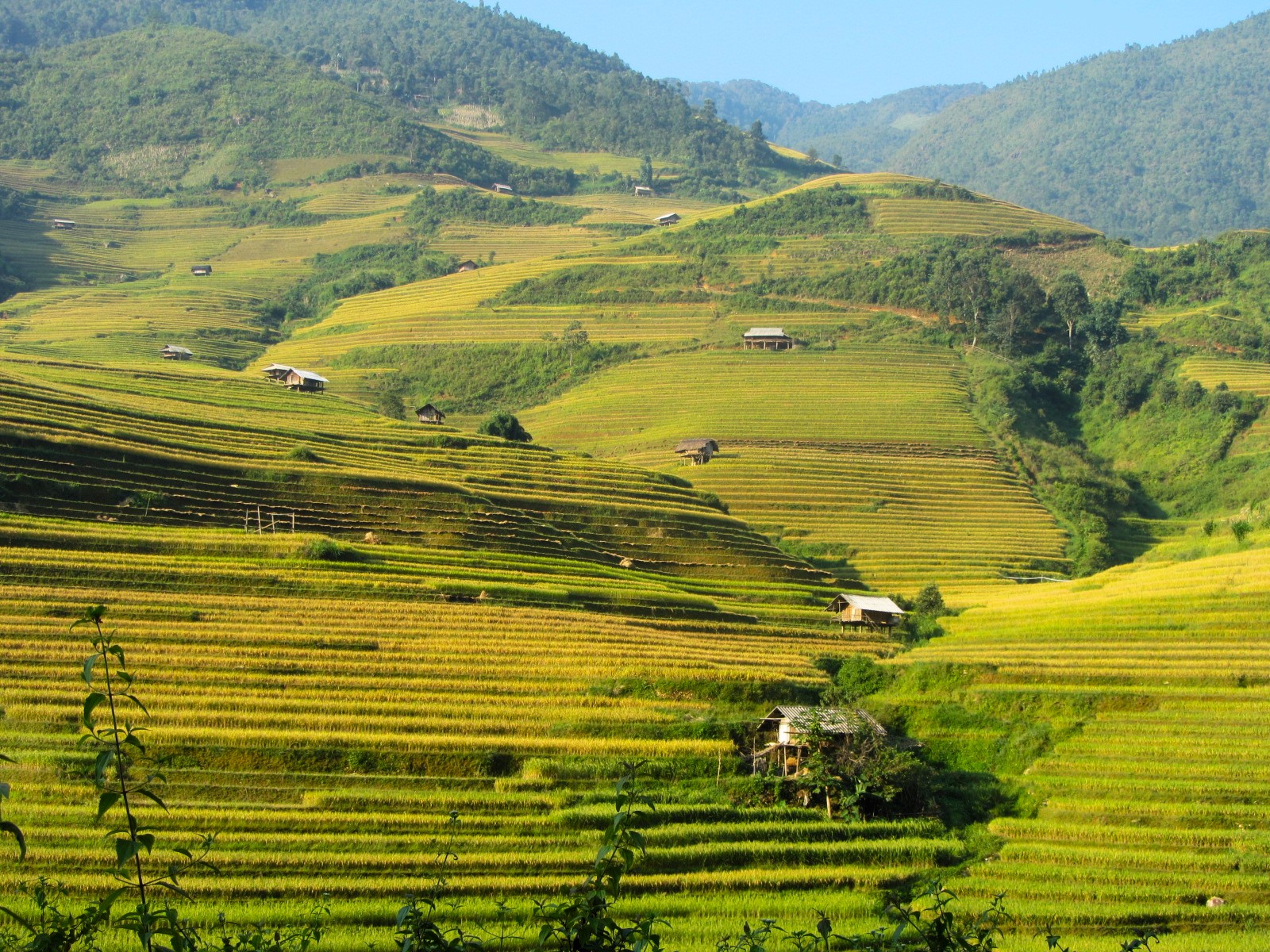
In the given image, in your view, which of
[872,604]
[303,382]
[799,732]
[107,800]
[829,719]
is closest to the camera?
[107,800]

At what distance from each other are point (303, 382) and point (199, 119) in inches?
4368

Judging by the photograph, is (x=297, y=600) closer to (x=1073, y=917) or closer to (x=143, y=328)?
(x=1073, y=917)

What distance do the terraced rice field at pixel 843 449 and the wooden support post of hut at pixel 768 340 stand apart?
1488 millimetres

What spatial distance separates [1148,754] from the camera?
2912 cm

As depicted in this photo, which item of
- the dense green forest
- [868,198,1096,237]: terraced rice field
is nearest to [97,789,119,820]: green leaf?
[868,198,1096,237]: terraced rice field

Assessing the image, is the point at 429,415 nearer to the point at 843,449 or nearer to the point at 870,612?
the point at 843,449

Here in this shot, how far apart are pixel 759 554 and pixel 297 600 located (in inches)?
855

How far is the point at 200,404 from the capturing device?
58438 millimetres

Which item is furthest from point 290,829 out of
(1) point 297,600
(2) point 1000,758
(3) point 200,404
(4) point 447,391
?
(4) point 447,391

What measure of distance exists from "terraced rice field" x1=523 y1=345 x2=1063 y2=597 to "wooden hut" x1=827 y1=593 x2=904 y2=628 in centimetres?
888

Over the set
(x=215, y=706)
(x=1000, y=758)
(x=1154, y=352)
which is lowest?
(x=1000, y=758)

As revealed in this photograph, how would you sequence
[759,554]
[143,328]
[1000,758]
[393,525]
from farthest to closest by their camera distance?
[143,328], [759,554], [393,525], [1000,758]

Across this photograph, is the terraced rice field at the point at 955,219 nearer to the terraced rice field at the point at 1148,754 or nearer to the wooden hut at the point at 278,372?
the wooden hut at the point at 278,372

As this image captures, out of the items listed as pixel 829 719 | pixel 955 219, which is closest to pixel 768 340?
pixel 955 219
